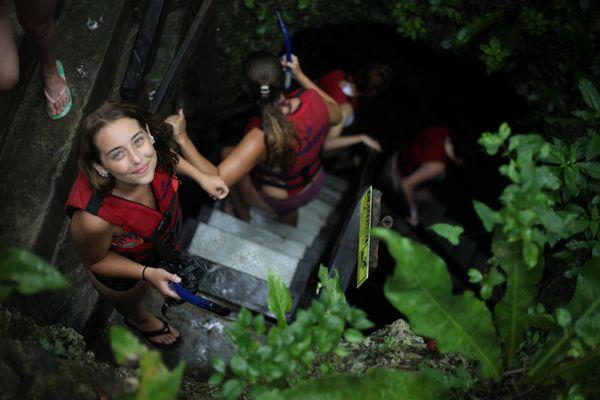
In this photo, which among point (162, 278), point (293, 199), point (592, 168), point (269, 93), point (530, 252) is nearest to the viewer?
point (530, 252)

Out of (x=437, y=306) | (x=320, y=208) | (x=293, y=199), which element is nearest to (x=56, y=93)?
(x=293, y=199)

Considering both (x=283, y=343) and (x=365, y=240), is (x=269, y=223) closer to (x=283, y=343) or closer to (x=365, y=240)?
(x=365, y=240)

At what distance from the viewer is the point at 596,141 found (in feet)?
9.04

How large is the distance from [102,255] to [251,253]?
6.15 feet

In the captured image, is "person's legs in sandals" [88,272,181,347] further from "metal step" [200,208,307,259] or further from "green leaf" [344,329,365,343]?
"green leaf" [344,329,365,343]

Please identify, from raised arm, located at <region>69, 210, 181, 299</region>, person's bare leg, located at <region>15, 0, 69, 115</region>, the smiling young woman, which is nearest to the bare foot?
person's bare leg, located at <region>15, 0, 69, 115</region>

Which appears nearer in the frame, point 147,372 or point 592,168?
point 147,372

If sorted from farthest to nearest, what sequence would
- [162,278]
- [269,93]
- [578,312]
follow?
[269,93] → [162,278] → [578,312]

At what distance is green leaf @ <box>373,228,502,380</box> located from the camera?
71.3 inches

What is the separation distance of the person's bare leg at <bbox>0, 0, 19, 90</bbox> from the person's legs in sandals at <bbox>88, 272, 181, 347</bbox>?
3.54ft

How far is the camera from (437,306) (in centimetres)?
195

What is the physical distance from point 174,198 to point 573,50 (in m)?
3.19

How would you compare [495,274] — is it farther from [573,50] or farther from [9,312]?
[573,50]

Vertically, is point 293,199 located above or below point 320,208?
above
